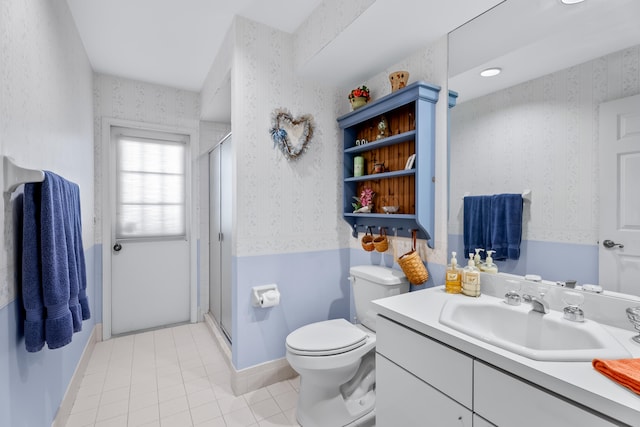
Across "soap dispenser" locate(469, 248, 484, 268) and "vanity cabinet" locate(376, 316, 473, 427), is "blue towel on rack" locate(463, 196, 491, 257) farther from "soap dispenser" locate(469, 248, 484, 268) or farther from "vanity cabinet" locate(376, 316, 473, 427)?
"vanity cabinet" locate(376, 316, 473, 427)

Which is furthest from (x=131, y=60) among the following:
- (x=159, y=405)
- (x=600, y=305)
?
(x=600, y=305)

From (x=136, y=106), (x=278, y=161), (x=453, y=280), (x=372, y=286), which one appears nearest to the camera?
(x=453, y=280)

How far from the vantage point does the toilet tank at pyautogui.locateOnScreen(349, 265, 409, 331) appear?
6.05 ft

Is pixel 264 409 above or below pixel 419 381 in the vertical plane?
below

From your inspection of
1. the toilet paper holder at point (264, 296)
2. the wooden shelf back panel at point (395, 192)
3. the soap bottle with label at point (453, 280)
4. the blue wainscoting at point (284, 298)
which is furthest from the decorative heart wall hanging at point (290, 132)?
the soap bottle with label at point (453, 280)

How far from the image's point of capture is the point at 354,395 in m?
1.76

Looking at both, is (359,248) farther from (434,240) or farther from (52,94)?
(52,94)

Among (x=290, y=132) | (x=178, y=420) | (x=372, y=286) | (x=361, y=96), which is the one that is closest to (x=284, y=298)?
(x=372, y=286)

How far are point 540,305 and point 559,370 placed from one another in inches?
16.4

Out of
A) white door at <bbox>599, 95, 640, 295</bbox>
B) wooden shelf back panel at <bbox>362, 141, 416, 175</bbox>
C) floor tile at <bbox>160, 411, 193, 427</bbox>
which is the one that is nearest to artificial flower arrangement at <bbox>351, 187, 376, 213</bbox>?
wooden shelf back panel at <bbox>362, 141, 416, 175</bbox>

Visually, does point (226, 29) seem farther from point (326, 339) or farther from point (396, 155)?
point (326, 339)

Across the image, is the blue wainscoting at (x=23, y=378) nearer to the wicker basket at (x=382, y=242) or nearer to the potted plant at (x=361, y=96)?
the wicker basket at (x=382, y=242)

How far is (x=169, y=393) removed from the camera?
2.03m

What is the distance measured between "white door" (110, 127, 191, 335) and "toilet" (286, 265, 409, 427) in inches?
76.6
